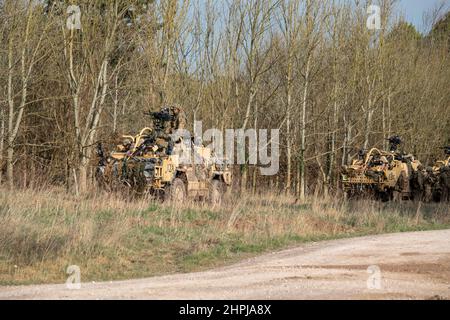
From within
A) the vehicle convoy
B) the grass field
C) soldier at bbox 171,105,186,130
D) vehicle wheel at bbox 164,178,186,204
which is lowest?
the grass field

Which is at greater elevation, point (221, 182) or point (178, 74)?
point (178, 74)

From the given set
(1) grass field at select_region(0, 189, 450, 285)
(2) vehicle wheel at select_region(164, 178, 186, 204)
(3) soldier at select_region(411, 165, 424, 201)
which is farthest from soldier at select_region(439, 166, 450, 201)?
Answer: (2) vehicle wheel at select_region(164, 178, 186, 204)

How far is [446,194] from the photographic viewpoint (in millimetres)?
29266

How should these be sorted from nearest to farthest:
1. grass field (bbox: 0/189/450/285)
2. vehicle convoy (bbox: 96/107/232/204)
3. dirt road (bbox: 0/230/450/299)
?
dirt road (bbox: 0/230/450/299) → grass field (bbox: 0/189/450/285) → vehicle convoy (bbox: 96/107/232/204)

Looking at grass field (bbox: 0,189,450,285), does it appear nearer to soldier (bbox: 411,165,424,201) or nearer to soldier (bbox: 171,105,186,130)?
soldier (bbox: 171,105,186,130)

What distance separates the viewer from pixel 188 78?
2831 centimetres

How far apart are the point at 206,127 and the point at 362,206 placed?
8.78 metres

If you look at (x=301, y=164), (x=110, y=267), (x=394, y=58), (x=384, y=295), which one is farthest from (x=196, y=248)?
(x=394, y=58)

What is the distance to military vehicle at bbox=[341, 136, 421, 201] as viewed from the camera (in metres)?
27.0

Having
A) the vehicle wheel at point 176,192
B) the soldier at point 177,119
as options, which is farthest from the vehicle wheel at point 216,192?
the soldier at point 177,119

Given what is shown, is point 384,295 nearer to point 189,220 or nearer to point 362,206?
point 189,220

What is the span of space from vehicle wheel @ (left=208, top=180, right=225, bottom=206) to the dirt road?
8.42 m

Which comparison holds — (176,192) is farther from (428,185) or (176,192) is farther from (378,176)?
(428,185)

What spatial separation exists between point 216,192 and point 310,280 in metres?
13.1
